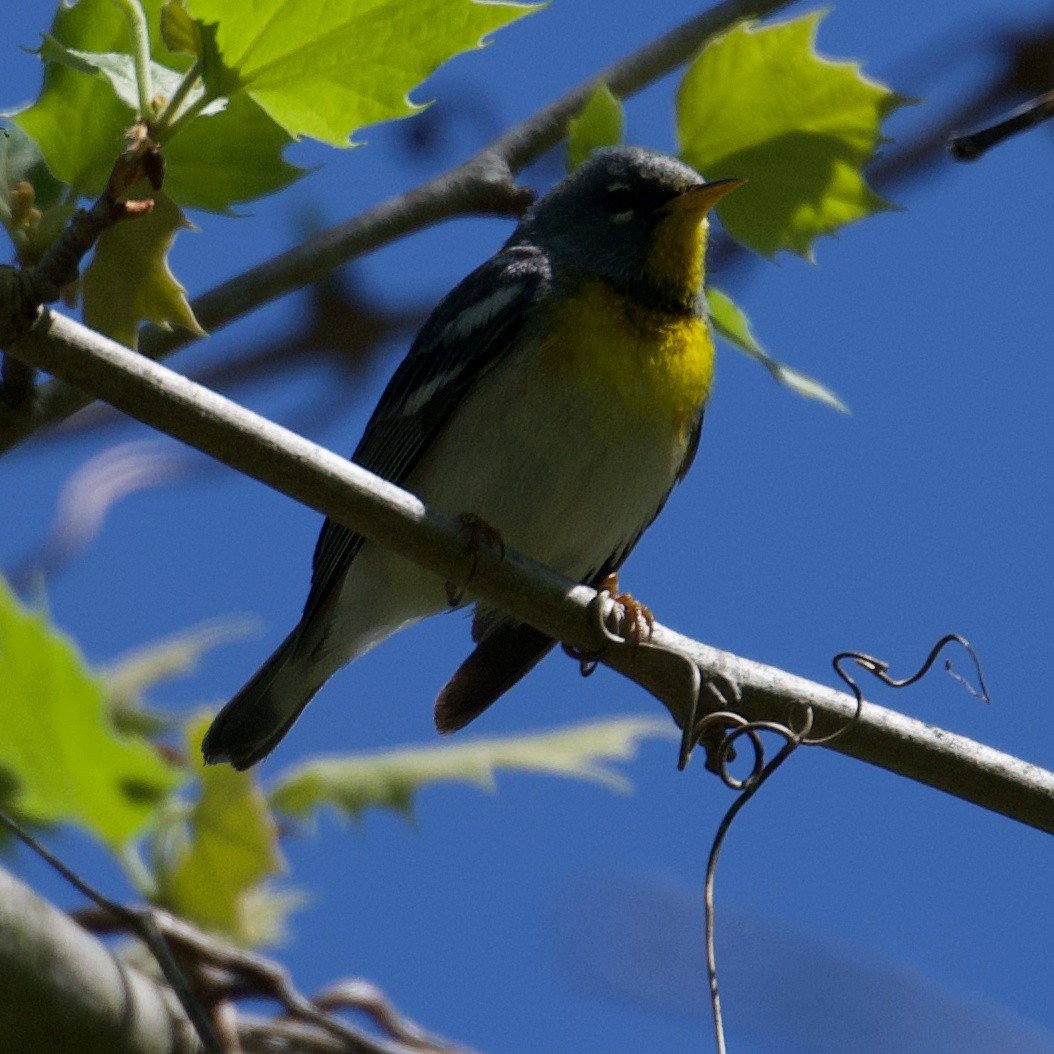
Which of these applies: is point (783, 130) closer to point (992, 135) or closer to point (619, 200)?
point (992, 135)

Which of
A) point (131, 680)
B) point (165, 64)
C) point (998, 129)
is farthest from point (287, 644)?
point (998, 129)

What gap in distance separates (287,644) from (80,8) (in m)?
1.87

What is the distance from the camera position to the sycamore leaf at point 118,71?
77.4 inches

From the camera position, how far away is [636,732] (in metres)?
3.57

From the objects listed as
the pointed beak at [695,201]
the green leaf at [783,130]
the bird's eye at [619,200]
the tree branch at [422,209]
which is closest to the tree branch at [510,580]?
the tree branch at [422,209]

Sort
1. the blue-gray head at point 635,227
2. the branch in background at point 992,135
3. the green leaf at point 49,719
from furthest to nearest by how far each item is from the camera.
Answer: the blue-gray head at point 635,227 → the green leaf at point 49,719 → the branch in background at point 992,135

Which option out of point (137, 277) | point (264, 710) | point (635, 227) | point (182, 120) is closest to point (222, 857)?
point (264, 710)

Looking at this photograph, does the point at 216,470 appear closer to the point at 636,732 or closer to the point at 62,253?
the point at 636,732

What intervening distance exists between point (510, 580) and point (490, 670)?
1.38 meters

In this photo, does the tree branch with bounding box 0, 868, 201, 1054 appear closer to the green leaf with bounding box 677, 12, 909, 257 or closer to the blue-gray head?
the green leaf with bounding box 677, 12, 909, 257

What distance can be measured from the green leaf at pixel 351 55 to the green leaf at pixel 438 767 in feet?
4.71

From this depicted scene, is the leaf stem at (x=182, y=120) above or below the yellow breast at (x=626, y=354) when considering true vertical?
below

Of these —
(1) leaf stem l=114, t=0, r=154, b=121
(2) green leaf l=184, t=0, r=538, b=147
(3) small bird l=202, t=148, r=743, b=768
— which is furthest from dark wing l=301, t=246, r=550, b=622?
(1) leaf stem l=114, t=0, r=154, b=121

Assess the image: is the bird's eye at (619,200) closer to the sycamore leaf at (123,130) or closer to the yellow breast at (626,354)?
the yellow breast at (626,354)
